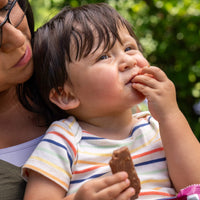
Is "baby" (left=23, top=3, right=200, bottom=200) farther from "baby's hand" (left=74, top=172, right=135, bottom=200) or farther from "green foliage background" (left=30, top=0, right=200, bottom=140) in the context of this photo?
"green foliage background" (left=30, top=0, right=200, bottom=140)

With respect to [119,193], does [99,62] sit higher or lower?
higher

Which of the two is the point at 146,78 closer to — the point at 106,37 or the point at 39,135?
the point at 106,37

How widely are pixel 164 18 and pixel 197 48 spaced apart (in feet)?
1.60

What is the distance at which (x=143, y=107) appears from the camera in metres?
2.74

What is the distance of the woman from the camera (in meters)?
2.03

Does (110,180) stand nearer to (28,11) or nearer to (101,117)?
(101,117)

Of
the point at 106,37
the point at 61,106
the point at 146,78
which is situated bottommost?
the point at 61,106

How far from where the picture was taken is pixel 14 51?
2070 millimetres

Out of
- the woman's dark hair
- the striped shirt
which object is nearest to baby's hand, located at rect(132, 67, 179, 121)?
the striped shirt

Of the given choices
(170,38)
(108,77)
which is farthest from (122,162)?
(170,38)

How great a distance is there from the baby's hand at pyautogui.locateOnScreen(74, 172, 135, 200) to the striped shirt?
0.23 m

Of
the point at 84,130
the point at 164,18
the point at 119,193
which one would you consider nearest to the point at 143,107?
the point at 84,130

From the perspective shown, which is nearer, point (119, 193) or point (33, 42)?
point (119, 193)

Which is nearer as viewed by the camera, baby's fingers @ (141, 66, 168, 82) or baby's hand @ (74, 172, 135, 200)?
baby's hand @ (74, 172, 135, 200)
